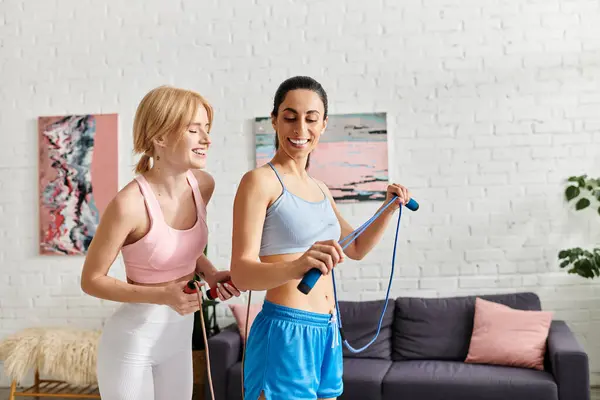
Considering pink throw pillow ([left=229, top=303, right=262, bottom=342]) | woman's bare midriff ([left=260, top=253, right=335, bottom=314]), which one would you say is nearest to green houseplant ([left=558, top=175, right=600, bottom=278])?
pink throw pillow ([left=229, top=303, right=262, bottom=342])

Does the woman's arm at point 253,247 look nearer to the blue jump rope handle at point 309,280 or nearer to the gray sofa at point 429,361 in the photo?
the blue jump rope handle at point 309,280

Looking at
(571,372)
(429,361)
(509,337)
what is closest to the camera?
(571,372)

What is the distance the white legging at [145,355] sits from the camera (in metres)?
1.76

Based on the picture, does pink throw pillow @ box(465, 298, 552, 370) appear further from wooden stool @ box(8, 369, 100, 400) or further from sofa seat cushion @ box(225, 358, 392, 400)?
wooden stool @ box(8, 369, 100, 400)

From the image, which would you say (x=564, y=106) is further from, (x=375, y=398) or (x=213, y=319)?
(x=213, y=319)

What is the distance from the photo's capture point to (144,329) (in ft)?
5.93

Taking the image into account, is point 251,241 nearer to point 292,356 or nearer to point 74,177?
point 292,356

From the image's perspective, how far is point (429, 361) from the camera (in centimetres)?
407

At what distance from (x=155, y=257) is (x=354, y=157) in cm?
286

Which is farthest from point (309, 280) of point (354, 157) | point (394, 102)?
point (394, 102)

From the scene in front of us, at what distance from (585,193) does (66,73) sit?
3.77m

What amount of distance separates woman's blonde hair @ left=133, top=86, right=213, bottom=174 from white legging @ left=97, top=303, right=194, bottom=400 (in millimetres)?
477

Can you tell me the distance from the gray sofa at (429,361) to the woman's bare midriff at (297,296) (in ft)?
6.34

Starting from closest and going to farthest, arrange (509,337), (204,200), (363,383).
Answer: (204,200), (363,383), (509,337)
